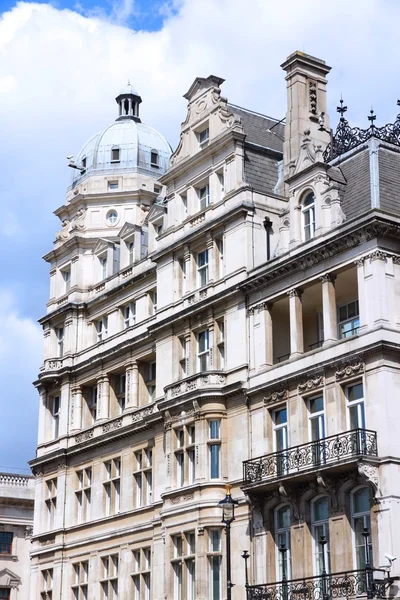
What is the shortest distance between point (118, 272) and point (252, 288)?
461 inches

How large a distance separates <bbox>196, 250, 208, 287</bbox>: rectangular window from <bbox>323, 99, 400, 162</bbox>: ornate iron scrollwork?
245 inches

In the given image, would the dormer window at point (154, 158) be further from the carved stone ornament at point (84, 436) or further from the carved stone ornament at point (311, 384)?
the carved stone ornament at point (311, 384)

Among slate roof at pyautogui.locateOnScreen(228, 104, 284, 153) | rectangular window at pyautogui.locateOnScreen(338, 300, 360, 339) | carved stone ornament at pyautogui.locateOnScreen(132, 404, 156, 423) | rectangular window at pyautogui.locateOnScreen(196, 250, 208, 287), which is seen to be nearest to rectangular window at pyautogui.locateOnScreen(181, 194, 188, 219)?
rectangular window at pyautogui.locateOnScreen(196, 250, 208, 287)

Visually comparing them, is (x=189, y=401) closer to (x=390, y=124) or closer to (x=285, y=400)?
(x=285, y=400)

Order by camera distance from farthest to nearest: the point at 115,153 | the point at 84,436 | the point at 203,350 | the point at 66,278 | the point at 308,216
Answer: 1. the point at 115,153
2. the point at 66,278
3. the point at 84,436
4. the point at 203,350
5. the point at 308,216

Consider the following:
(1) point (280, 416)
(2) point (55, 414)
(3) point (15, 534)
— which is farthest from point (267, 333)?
(3) point (15, 534)

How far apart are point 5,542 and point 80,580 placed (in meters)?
19.4

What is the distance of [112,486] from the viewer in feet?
161

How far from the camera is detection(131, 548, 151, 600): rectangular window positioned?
4538 centimetres

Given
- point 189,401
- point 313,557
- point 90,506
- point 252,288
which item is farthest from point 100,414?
point 313,557

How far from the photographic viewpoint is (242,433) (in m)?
41.5

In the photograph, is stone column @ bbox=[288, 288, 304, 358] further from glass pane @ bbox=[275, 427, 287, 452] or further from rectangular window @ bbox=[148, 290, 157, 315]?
rectangular window @ bbox=[148, 290, 157, 315]

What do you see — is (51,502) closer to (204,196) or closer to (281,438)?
(204,196)

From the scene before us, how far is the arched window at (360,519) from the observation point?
35375 millimetres
